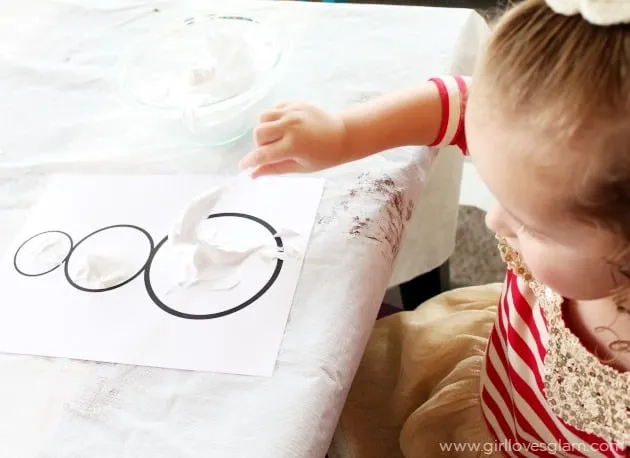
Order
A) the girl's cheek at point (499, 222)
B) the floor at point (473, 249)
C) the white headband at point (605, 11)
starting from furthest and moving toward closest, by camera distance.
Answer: the floor at point (473, 249) < the girl's cheek at point (499, 222) < the white headband at point (605, 11)

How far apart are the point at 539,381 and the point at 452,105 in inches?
9.3

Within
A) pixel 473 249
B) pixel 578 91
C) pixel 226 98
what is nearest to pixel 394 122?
pixel 226 98

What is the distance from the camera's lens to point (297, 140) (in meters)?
0.59

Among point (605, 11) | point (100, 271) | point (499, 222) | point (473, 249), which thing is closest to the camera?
point (605, 11)

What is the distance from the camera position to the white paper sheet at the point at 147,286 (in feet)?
1.69

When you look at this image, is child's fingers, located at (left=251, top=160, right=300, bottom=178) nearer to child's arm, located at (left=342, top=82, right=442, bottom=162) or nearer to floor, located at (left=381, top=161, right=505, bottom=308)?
child's arm, located at (left=342, top=82, right=442, bottom=162)

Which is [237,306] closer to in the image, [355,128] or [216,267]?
[216,267]

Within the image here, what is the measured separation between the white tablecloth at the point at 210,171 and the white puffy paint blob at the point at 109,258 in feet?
0.23

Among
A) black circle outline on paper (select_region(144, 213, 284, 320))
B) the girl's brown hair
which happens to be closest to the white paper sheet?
black circle outline on paper (select_region(144, 213, 284, 320))

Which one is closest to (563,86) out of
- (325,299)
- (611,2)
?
(611,2)

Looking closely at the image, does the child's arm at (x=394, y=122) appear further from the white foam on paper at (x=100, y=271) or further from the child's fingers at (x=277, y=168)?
the white foam on paper at (x=100, y=271)

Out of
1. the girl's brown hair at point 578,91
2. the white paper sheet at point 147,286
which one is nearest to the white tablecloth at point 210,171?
the white paper sheet at point 147,286

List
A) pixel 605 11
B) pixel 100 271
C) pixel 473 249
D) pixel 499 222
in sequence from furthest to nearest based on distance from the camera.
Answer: pixel 473 249, pixel 100 271, pixel 499 222, pixel 605 11

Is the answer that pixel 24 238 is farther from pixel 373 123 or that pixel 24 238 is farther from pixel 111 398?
pixel 373 123
